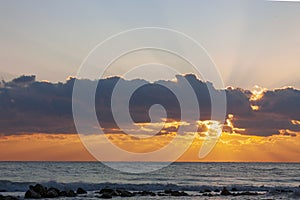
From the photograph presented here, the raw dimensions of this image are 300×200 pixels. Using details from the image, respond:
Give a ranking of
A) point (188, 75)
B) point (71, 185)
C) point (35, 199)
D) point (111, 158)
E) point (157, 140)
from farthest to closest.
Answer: point (71, 185) < point (157, 140) < point (111, 158) < point (35, 199) < point (188, 75)

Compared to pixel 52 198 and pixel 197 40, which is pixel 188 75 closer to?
pixel 197 40

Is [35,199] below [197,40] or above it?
below

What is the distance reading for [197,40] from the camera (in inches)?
255

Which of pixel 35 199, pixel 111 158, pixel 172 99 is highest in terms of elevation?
pixel 172 99

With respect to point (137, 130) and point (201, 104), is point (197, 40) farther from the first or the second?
point (137, 130)

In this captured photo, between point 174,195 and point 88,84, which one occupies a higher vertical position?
point 88,84

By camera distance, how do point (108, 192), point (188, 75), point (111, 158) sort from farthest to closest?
point (111, 158) < point (108, 192) < point (188, 75)

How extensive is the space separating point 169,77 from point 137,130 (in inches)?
46.4

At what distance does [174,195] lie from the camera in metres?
8.74

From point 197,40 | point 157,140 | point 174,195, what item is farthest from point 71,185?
point 197,40

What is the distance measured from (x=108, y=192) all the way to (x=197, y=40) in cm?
Answer: 325

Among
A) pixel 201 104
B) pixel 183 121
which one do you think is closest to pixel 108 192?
pixel 183 121

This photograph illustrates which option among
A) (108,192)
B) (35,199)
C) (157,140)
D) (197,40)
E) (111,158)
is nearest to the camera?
(197,40)

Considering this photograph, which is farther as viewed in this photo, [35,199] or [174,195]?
[174,195]
